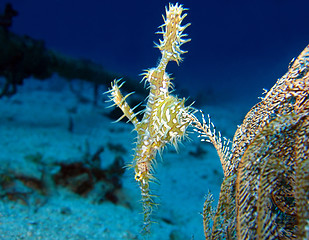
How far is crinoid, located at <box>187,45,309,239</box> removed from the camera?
1272 millimetres

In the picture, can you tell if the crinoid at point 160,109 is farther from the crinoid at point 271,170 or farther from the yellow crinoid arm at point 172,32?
the crinoid at point 271,170

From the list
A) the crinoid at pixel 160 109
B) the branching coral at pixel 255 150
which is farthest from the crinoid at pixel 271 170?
the crinoid at pixel 160 109

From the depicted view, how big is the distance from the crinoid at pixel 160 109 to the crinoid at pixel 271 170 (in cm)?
16

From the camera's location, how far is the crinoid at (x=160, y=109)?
1.55m

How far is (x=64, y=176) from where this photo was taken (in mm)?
4164

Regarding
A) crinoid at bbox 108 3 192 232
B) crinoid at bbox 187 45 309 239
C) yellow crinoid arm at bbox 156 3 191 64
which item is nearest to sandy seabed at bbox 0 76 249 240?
crinoid at bbox 108 3 192 232

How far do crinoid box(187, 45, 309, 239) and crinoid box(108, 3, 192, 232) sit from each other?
0.16 metres

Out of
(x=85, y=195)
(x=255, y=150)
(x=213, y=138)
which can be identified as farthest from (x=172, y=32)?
(x=85, y=195)

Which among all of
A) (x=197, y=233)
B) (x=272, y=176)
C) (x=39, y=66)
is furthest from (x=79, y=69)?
(x=272, y=176)

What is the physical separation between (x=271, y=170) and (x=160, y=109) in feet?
2.77

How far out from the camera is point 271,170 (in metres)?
1.34

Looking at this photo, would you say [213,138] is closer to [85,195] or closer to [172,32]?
[172,32]

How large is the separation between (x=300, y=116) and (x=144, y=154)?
1.13 metres

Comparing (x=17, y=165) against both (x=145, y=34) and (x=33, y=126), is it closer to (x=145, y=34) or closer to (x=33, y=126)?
(x=33, y=126)
